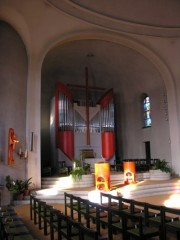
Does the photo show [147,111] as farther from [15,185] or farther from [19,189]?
[15,185]

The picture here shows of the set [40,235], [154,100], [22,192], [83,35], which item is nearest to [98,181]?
[22,192]

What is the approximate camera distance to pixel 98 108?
13.8 metres

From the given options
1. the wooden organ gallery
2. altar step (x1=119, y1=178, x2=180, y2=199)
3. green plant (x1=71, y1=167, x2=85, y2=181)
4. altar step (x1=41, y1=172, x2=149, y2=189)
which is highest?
the wooden organ gallery

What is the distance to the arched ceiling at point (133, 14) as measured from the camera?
33.0 ft

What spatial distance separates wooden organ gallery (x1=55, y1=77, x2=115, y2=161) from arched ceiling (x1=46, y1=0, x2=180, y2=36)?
159 inches

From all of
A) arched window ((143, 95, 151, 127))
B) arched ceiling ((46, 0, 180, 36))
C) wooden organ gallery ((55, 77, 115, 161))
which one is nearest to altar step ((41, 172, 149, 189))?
wooden organ gallery ((55, 77, 115, 161))

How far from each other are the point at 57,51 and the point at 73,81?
10.6 ft

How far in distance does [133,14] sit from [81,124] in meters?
5.85

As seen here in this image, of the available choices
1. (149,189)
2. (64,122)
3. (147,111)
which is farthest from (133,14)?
(149,189)

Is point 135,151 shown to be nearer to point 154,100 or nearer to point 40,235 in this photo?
point 154,100

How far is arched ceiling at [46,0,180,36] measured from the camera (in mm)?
10062

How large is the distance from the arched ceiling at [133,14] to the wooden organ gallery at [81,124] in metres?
4.04

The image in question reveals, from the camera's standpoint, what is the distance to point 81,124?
13.3 meters

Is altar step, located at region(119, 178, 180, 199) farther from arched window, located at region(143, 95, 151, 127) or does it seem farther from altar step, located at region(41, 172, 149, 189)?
arched window, located at region(143, 95, 151, 127)
